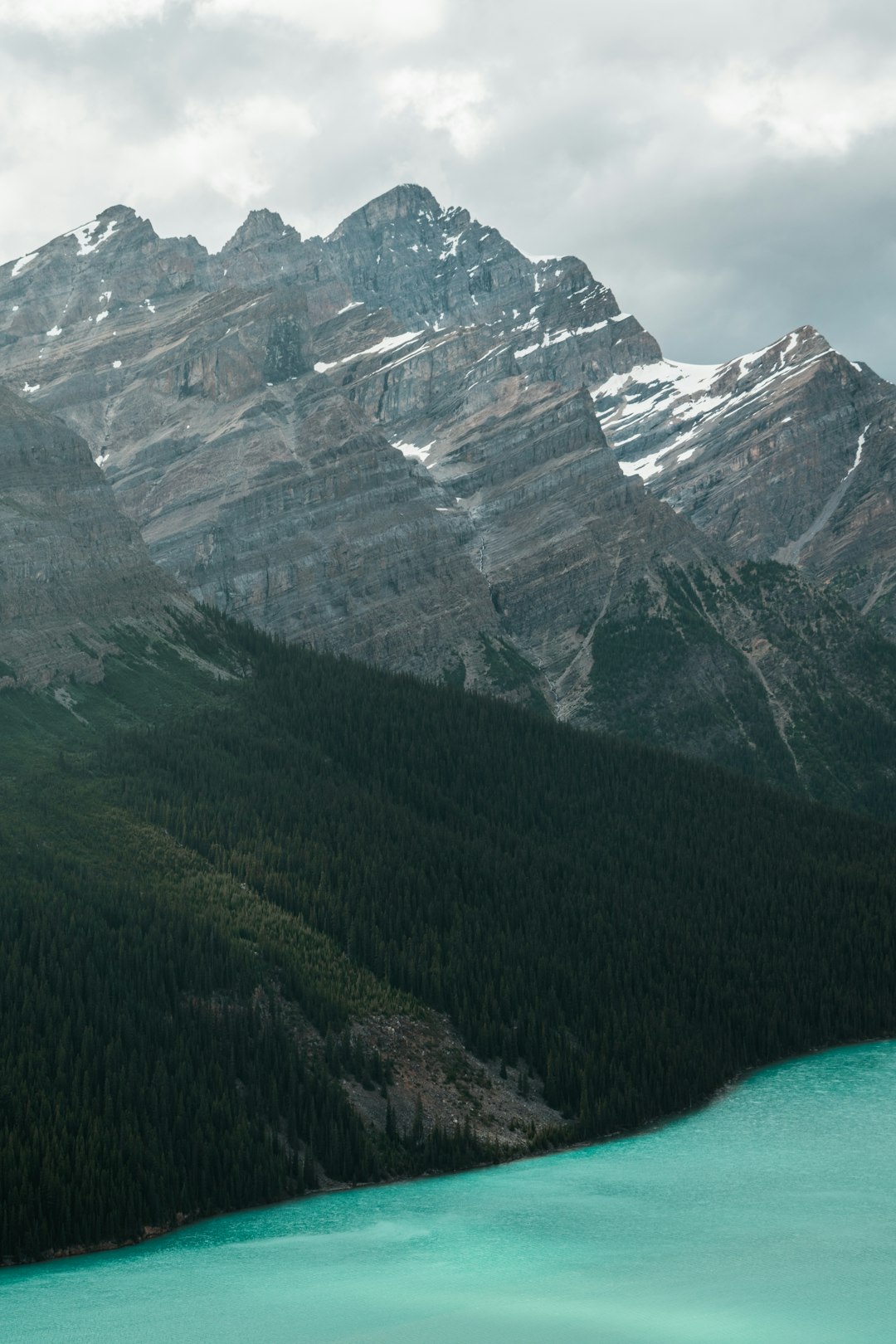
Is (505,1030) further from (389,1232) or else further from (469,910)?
(389,1232)

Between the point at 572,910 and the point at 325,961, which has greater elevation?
the point at 572,910

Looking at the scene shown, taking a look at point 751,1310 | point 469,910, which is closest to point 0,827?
point 469,910

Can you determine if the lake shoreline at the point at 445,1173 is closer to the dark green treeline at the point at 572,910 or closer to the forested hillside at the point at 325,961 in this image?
the forested hillside at the point at 325,961

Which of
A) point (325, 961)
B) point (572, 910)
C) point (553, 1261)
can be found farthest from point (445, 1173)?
point (572, 910)

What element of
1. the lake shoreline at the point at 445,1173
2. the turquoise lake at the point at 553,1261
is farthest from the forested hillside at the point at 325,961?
the turquoise lake at the point at 553,1261

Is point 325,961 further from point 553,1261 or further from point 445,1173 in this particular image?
point 553,1261
